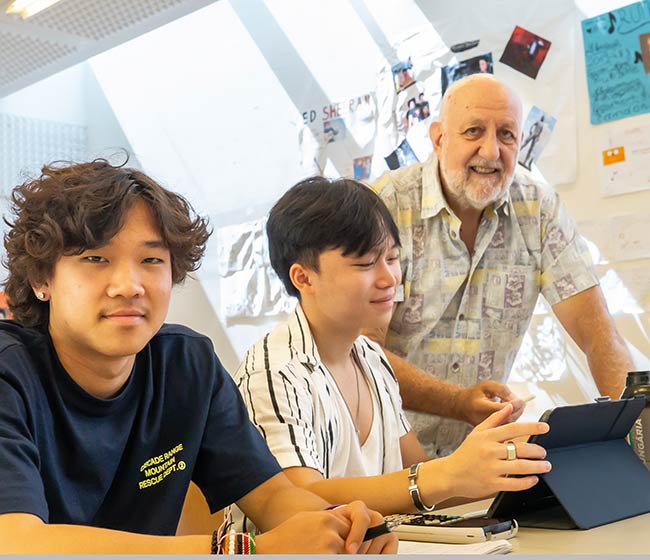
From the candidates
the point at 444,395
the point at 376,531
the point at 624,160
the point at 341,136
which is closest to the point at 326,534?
the point at 376,531

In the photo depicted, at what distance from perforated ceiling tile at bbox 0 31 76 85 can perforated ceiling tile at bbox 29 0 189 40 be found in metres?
0.19

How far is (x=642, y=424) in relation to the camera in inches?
58.7

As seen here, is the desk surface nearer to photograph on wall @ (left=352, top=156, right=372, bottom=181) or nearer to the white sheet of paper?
the white sheet of paper

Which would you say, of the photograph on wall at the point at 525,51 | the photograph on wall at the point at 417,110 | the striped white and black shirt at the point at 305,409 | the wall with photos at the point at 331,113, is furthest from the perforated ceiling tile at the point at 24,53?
the striped white and black shirt at the point at 305,409

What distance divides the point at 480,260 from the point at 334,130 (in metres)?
1.44

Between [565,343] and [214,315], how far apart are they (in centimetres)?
194

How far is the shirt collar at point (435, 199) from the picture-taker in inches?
86.7

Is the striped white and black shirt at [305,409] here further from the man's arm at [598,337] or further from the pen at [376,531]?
the man's arm at [598,337]

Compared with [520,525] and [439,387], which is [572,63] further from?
[520,525]

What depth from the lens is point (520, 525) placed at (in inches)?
46.9

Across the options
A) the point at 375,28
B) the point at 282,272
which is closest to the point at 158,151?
the point at 375,28

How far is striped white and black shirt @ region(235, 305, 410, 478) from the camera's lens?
4.47 feet

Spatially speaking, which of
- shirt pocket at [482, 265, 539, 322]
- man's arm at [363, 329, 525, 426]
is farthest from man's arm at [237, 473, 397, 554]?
shirt pocket at [482, 265, 539, 322]

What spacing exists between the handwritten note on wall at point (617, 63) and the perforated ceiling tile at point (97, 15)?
1.98m
